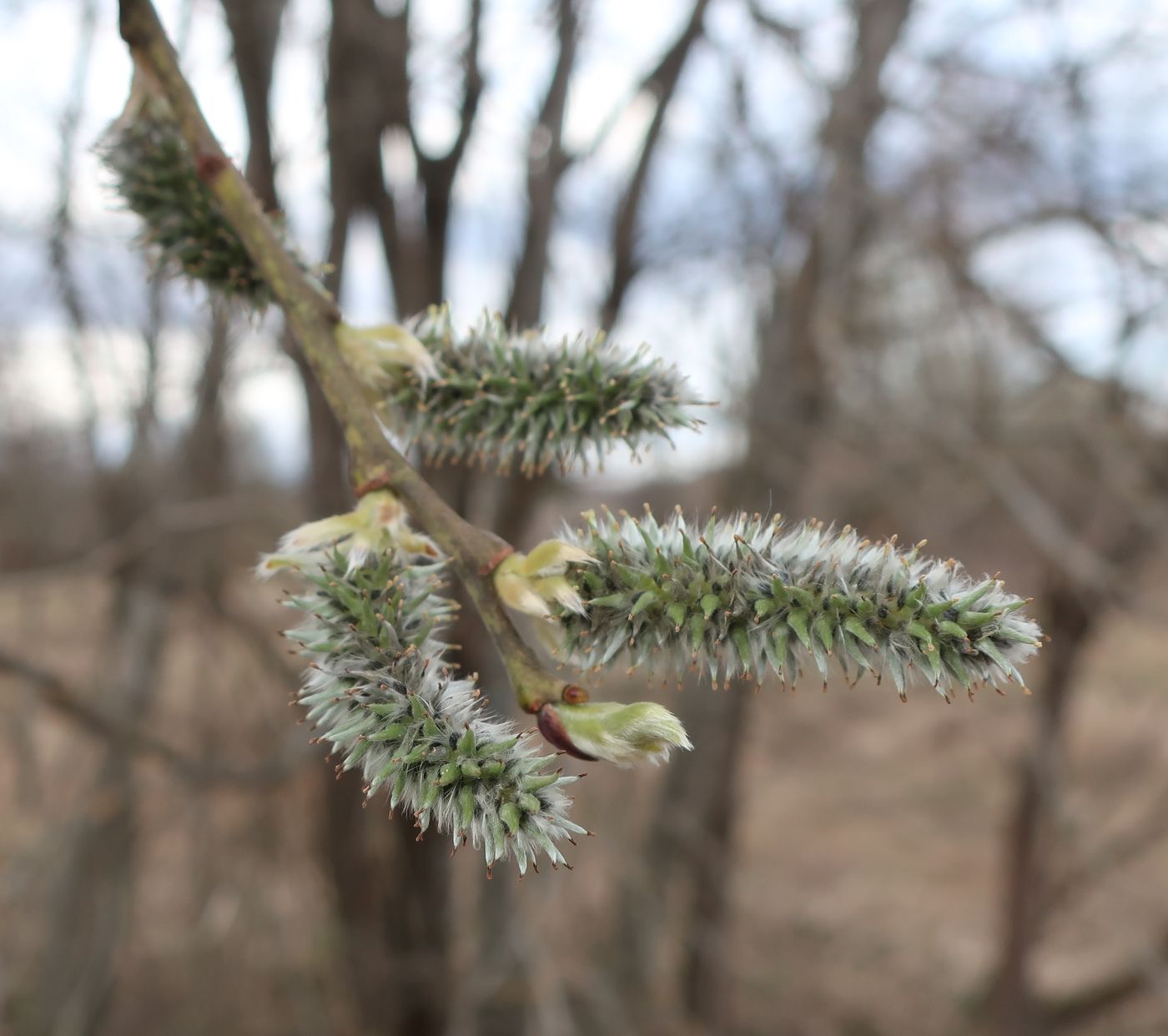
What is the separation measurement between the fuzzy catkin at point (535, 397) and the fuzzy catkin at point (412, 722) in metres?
0.31

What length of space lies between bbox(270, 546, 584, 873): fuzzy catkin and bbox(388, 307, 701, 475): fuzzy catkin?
313 millimetres

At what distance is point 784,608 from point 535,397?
0.51 metres

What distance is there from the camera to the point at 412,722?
3.36ft

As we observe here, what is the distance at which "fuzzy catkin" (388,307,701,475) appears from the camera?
4.42 feet

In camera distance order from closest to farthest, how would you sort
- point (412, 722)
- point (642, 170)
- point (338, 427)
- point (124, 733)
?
point (412, 722) < point (124, 733) < point (338, 427) < point (642, 170)

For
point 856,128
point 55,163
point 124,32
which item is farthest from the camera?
point 856,128

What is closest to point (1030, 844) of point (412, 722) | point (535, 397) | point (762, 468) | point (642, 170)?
point (762, 468)

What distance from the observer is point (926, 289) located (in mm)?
6805

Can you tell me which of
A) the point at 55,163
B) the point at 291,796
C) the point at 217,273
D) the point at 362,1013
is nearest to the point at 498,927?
the point at 362,1013

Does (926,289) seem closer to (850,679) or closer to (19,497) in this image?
(850,679)

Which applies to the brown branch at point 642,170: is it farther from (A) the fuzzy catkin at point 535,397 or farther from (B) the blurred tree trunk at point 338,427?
(A) the fuzzy catkin at point 535,397

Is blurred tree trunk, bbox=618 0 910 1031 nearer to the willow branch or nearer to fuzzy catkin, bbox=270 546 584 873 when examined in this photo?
the willow branch

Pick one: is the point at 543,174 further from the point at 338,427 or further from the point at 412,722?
the point at 412,722

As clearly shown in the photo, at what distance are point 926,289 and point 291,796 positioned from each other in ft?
18.0
